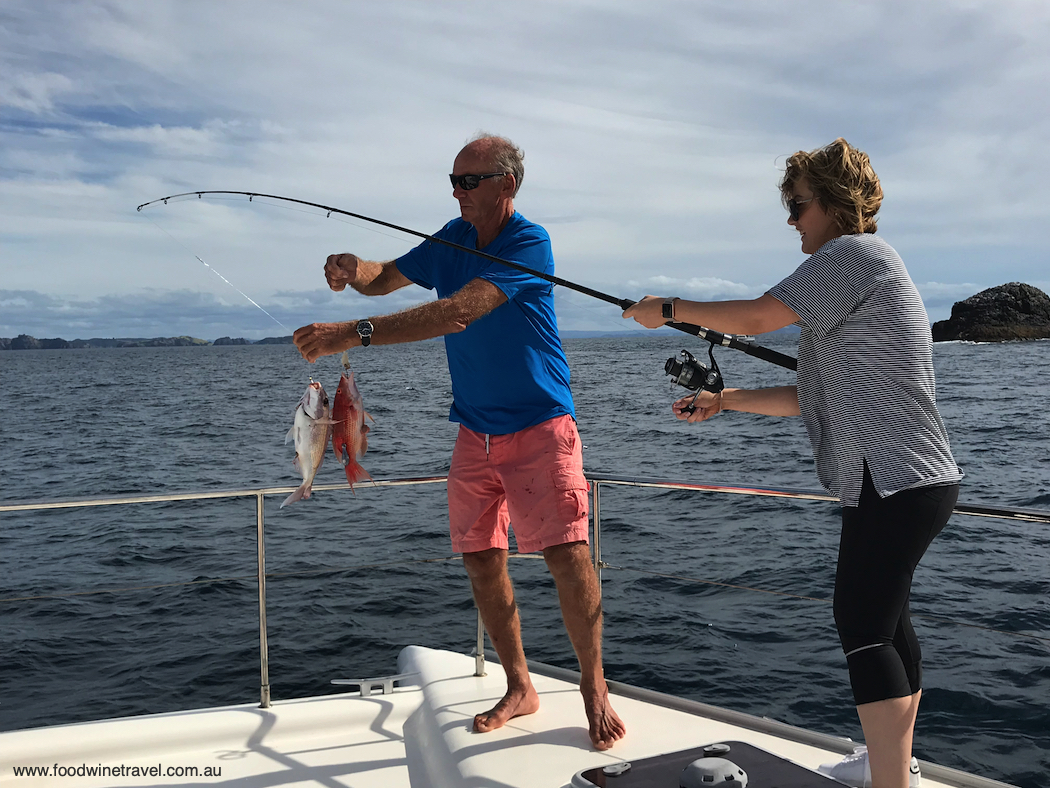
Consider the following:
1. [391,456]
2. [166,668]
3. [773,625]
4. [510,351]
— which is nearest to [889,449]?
[510,351]

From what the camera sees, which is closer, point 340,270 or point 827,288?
point 827,288

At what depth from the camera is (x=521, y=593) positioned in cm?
852

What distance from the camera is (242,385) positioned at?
45.8 m

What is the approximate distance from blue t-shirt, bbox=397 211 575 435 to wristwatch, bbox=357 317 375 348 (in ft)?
1.44

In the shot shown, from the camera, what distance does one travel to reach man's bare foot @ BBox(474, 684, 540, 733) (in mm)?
2535

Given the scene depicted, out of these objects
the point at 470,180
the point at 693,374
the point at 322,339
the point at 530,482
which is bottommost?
the point at 530,482

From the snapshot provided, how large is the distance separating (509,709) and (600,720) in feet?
1.04

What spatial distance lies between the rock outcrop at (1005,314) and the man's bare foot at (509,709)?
69019 millimetres

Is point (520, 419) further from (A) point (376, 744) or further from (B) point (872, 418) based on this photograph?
(A) point (376, 744)

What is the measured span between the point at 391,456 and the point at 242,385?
103 feet

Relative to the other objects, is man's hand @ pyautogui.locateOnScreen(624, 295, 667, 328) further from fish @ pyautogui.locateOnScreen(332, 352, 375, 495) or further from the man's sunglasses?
fish @ pyautogui.locateOnScreen(332, 352, 375, 495)

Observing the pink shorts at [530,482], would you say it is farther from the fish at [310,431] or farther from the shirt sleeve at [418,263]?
the shirt sleeve at [418,263]

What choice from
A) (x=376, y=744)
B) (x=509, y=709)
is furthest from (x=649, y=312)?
(x=376, y=744)

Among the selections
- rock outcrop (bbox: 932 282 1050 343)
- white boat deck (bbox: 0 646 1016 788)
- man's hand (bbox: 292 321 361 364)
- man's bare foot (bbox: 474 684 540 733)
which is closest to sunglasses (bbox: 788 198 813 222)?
man's hand (bbox: 292 321 361 364)
